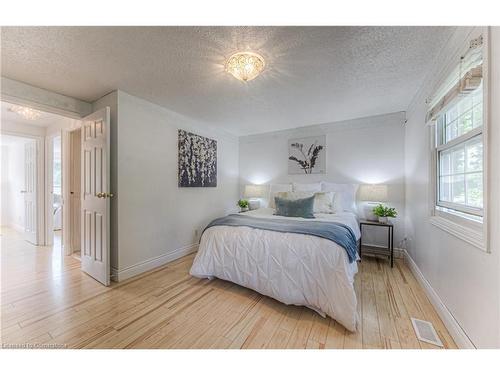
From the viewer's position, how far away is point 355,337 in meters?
1.45

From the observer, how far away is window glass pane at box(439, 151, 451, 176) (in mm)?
1733

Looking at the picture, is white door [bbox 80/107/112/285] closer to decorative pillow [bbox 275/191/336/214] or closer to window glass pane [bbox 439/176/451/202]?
decorative pillow [bbox 275/191/336/214]

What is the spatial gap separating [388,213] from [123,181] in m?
3.77

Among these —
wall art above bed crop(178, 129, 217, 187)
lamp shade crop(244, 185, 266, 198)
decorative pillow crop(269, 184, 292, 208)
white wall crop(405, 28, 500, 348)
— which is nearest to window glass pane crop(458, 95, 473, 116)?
white wall crop(405, 28, 500, 348)

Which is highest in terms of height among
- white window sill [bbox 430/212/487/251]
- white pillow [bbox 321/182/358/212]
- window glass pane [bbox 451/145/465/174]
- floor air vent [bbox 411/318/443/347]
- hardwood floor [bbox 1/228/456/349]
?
window glass pane [bbox 451/145/465/174]

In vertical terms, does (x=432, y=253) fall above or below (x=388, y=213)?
below

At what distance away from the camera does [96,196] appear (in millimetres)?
2367

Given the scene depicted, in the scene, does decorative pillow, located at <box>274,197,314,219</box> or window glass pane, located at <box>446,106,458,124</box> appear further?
decorative pillow, located at <box>274,197,314,219</box>

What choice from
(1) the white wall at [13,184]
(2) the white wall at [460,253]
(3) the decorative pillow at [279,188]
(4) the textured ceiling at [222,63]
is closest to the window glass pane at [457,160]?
(2) the white wall at [460,253]

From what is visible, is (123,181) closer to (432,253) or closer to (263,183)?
(263,183)

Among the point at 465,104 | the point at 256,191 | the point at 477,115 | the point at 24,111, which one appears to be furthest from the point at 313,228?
the point at 24,111

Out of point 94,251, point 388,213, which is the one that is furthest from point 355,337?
point 94,251

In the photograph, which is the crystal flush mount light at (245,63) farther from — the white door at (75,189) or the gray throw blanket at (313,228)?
the white door at (75,189)

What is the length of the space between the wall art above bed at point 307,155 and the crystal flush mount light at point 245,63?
2322mm
